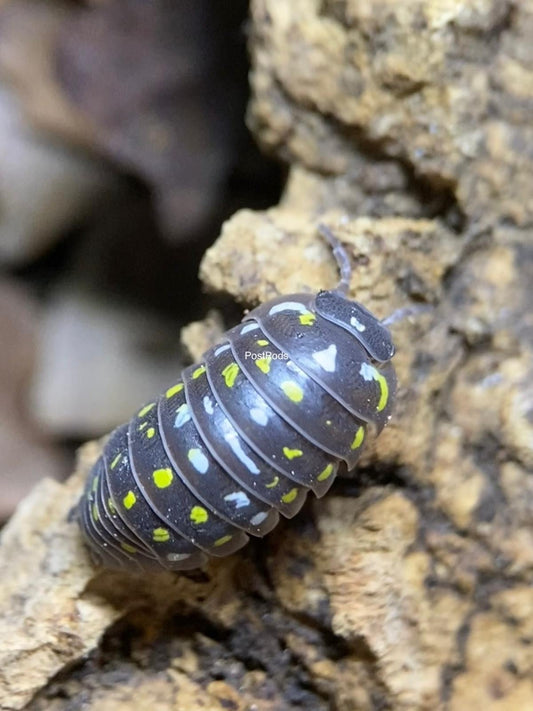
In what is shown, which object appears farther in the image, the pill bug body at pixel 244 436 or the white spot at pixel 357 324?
the white spot at pixel 357 324

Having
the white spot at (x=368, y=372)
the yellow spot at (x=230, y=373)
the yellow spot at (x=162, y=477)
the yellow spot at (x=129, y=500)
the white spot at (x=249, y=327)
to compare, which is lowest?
the white spot at (x=368, y=372)

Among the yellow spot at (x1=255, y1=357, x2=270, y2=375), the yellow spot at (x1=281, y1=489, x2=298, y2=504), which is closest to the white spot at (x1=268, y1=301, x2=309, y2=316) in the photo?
the yellow spot at (x1=255, y1=357, x2=270, y2=375)

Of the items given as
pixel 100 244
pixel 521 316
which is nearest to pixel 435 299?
pixel 521 316

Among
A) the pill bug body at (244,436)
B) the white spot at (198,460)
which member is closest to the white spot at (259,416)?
the pill bug body at (244,436)

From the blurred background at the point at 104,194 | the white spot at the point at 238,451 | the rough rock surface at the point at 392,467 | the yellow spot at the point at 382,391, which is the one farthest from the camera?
the blurred background at the point at 104,194

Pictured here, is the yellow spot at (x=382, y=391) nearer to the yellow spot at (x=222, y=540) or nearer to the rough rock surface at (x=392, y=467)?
the rough rock surface at (x=392, y=467)

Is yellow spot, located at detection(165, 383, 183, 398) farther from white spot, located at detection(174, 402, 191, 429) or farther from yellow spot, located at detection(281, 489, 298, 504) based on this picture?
yellow spot, located at detection(281, 489, 298, 504)
